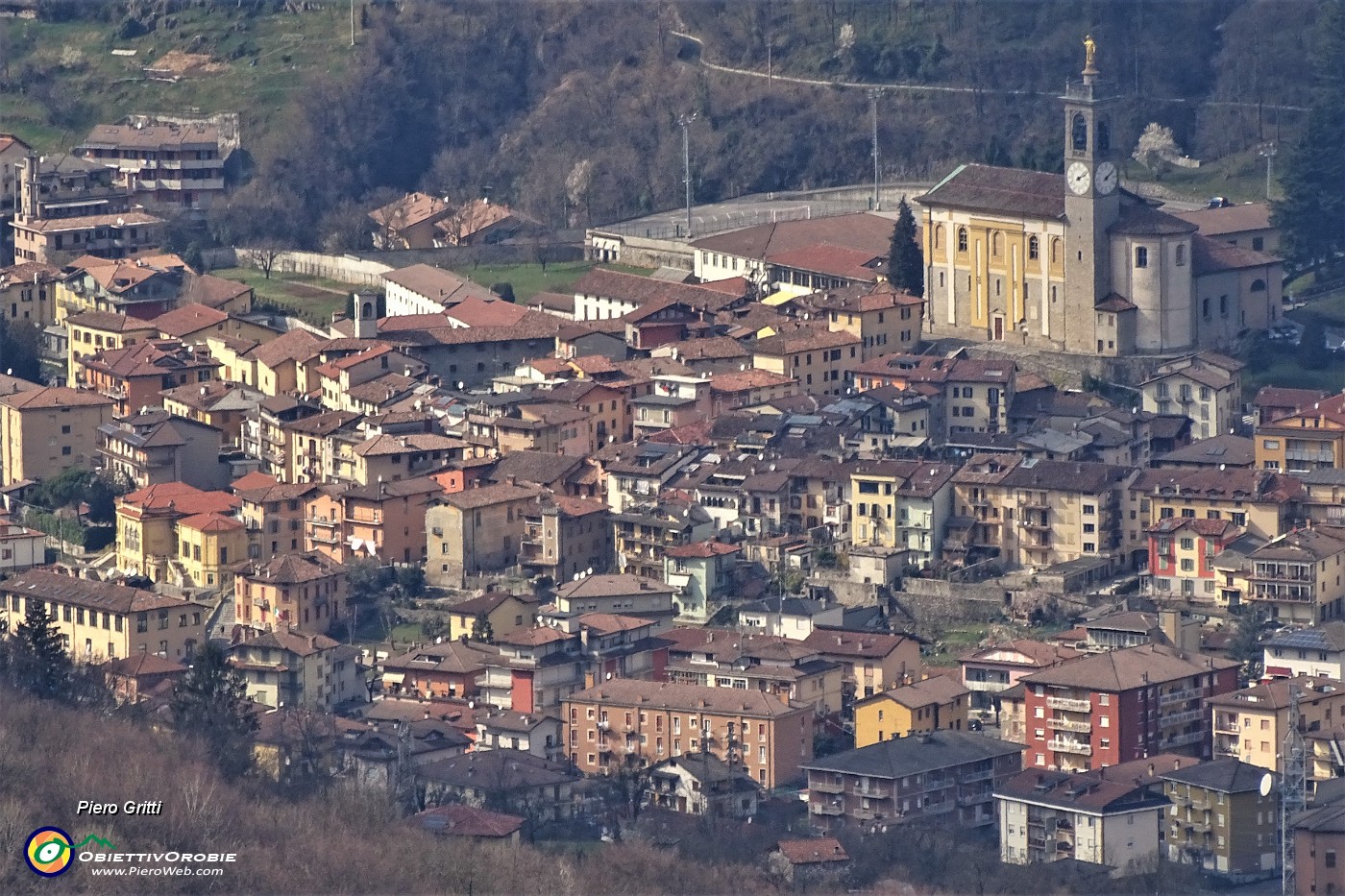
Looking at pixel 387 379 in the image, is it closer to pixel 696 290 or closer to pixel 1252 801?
pixel 696 290

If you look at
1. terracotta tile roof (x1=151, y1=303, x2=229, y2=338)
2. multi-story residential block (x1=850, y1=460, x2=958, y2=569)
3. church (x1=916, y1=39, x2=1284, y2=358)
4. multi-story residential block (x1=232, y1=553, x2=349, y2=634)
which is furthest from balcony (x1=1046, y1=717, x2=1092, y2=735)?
terracotta tile roof (x1=151, y1=303, x2=229, y2=338)

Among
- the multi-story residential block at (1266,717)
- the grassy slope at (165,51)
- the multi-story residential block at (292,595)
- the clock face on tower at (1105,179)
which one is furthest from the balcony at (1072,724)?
the grassy slope at (165,51)

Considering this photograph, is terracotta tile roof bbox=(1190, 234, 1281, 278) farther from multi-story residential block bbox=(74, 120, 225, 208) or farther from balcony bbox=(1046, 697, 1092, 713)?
multi-story residential block bbox=(74, 120, 225, 208)

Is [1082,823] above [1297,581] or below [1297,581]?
below

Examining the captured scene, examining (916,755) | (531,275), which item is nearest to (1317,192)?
(531,275)

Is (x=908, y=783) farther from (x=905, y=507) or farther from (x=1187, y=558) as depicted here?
(x=905, y=507)

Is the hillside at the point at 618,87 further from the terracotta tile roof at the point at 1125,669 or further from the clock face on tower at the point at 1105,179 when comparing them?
the terracotta tile roof at the point at 1125,669
